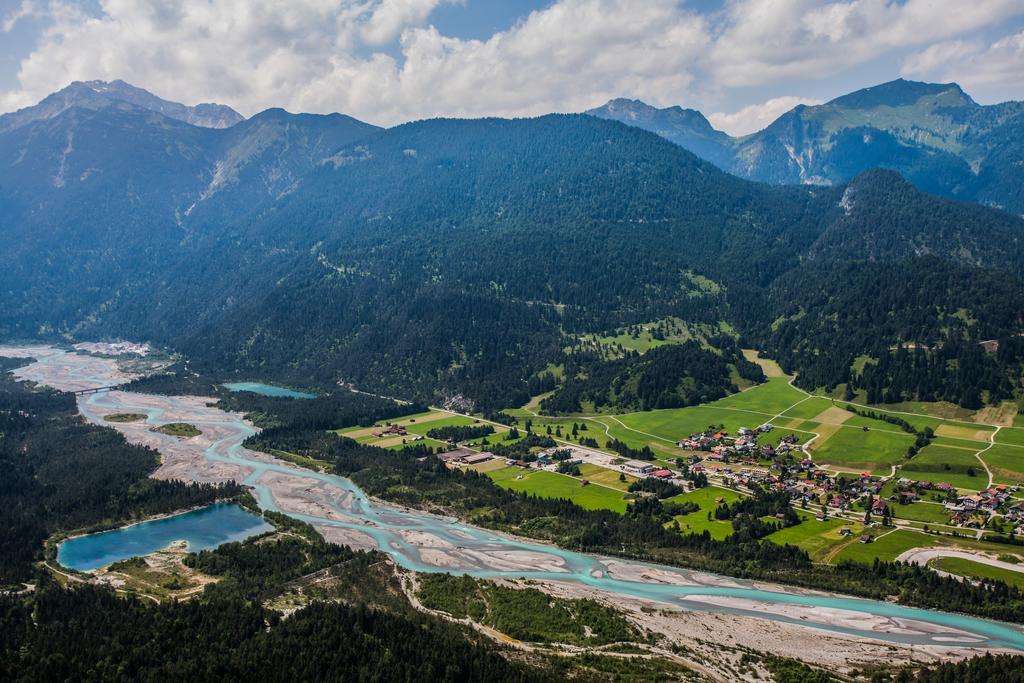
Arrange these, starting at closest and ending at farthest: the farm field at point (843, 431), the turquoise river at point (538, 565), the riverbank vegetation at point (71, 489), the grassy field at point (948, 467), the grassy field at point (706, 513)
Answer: the turquoise river at point (538, 565)
the grassy field at point (706, 513)
the riverbank vegetation at point (71, 489)
the grassy field at point (948, 467)
the farm field at point (843, 431)

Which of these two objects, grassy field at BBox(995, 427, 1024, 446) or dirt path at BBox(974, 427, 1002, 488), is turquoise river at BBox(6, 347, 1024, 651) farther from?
grassy field at BBox(995, 427, 1024, 446)

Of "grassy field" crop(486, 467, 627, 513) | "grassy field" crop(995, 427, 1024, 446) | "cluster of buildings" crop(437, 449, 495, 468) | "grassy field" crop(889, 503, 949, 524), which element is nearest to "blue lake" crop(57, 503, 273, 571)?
"cluster of buildings" crop(437, 449, 495, 468)

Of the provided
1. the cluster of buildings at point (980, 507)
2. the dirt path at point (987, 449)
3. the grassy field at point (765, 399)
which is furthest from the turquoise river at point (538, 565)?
the grassy field at point (765, 399)

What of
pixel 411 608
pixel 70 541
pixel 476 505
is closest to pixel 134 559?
pixel 70 541

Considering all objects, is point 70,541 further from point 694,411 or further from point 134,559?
point 694,411

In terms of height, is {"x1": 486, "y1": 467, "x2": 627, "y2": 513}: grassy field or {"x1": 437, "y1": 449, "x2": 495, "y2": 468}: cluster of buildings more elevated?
{"x1": 437, "y1": 449, "x2": 495, "y2": 468}: cluster of buildings

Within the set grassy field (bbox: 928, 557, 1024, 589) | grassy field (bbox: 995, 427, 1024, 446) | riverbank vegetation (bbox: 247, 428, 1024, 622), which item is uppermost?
grassy field (bbox: 995, 427, 1024, 446)

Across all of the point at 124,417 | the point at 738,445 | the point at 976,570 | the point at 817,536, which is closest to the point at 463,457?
the point at 738,445

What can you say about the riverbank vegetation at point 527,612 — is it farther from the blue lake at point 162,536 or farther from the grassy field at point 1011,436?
the grassy field at point 1011,436
